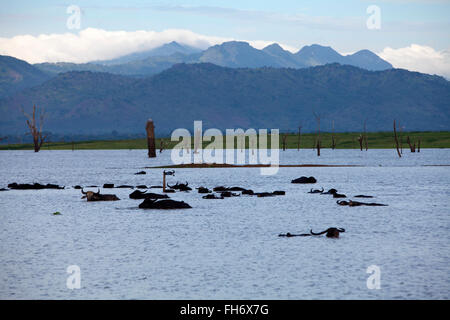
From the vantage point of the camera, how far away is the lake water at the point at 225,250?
18.6m

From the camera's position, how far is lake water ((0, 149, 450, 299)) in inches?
733

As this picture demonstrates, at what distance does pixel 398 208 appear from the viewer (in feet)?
130

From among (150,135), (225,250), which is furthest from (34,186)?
(150,135)

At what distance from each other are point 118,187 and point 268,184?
13.8 metres

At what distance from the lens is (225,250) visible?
24.8 metres

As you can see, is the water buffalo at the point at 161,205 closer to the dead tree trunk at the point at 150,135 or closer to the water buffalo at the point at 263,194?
the water buffalo at the point at 263,194

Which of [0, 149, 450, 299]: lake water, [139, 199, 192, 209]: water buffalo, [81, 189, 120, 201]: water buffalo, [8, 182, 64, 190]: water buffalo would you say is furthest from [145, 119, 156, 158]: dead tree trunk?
[139, 199, 192, 209]: water buffalo

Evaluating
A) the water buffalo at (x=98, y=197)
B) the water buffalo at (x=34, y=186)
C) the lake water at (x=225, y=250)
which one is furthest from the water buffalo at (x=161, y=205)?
the water buffalo at (x=34, y=186)

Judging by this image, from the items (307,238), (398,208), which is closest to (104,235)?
(307,238)

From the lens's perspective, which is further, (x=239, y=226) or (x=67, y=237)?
(x=239, y=226)

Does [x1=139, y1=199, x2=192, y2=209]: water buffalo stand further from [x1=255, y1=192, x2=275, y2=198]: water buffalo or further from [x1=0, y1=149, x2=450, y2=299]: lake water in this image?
[x1=255, y1=192, x2=275, y2=198]: water buffalo

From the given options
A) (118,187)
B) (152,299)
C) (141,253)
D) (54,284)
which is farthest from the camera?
(118,187)

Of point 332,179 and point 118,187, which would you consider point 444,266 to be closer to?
point 118,187
